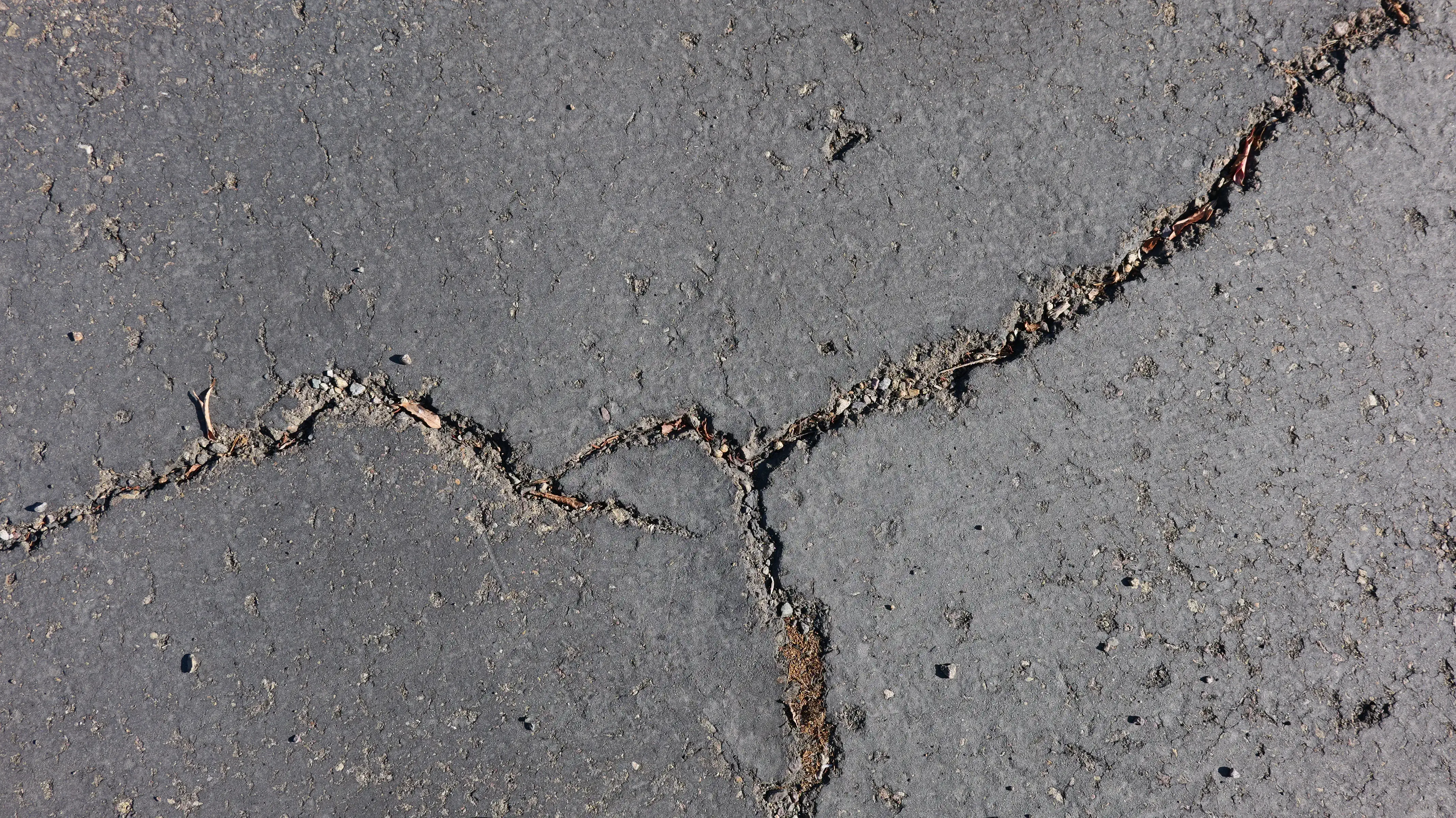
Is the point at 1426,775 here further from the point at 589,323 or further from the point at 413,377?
the point at 413,377

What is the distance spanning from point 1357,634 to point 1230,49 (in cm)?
161

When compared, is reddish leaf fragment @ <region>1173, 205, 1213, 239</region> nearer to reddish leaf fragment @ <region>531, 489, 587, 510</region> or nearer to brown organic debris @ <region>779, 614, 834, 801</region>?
brown organic debris @ <region>779, 614, 834, 801</region>

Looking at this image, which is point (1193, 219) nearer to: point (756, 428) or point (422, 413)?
point (756, 428)

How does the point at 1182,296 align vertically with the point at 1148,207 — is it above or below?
below

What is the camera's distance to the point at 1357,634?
7.02 ft

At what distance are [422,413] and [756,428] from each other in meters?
0.91

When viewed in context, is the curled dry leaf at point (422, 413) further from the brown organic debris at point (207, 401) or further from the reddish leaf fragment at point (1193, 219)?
the reddish leaf fragment at point (1193, 219)

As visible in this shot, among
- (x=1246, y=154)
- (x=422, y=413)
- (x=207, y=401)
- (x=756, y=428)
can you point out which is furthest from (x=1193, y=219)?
(x=207, y=401)

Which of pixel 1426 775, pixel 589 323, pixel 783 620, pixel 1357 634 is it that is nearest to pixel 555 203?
pixel 589 323

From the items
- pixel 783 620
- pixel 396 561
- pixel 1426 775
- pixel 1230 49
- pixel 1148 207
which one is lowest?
pixel 396 561

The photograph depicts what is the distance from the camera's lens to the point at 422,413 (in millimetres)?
2219

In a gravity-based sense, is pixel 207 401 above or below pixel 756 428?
below

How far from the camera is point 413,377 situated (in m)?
2.23

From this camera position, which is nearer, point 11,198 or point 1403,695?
point 1403,695
